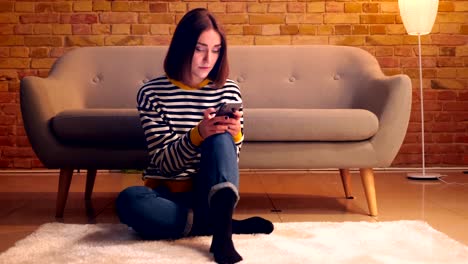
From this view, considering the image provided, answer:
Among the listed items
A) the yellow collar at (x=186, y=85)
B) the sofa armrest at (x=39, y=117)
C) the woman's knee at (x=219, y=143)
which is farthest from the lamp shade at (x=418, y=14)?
the woman's knee at (x=219, y=143)

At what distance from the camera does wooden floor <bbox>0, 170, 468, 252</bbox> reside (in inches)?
93.1

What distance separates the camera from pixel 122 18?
411 centimetres

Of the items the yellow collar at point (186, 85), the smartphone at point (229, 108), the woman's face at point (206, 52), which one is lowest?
the smartphone at point (229, 108)

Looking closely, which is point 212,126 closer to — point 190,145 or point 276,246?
point 190,145

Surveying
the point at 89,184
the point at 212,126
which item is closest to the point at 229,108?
the point at 212,126

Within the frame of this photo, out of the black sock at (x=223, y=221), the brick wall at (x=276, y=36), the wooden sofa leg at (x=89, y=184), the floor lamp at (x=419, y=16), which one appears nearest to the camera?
the black sock at (x=223, y=221)

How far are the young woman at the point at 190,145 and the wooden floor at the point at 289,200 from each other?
0.49 m

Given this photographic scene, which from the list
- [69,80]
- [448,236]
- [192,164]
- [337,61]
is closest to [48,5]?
[69,80]

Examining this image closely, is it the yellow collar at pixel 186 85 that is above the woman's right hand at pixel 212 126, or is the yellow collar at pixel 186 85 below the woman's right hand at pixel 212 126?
above

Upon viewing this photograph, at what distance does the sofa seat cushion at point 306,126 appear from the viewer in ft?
7.81

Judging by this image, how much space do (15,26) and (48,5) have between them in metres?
0.27

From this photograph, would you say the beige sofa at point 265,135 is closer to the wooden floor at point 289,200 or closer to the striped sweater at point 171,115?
the wooden floor at point 289,200

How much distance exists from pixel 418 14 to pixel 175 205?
8.19ft

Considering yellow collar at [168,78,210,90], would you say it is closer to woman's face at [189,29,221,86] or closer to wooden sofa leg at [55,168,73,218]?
woman's face at [189,29,221,86]
